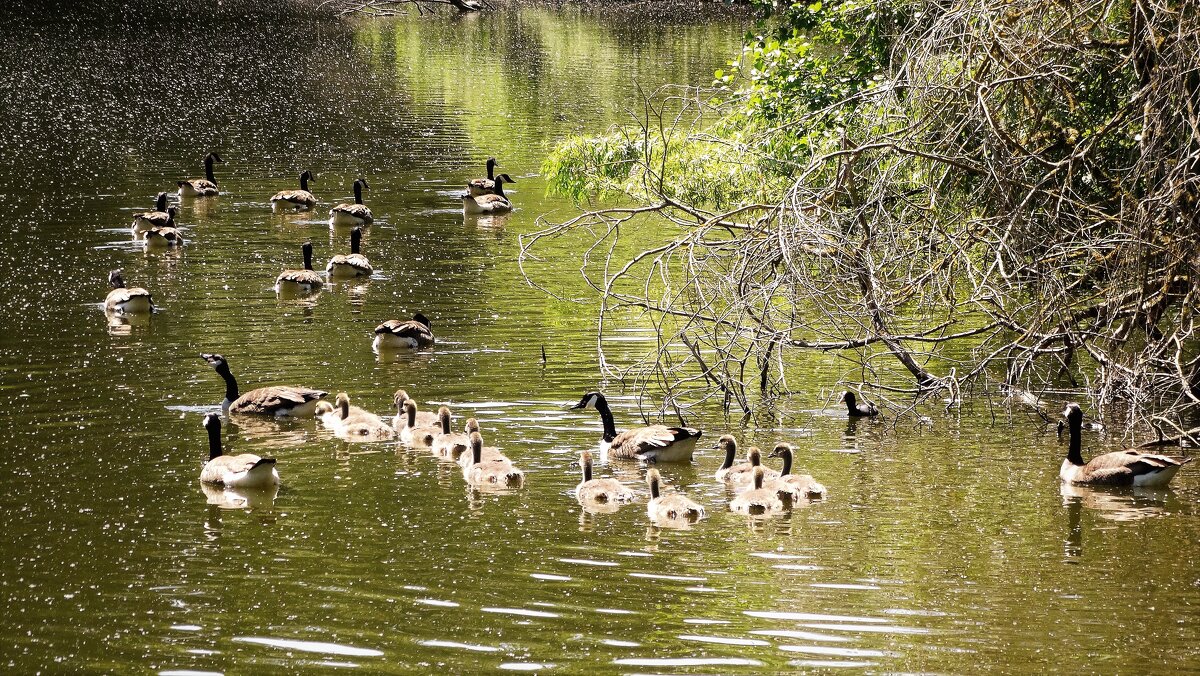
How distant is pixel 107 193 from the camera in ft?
101

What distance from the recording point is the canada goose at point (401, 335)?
19.2m

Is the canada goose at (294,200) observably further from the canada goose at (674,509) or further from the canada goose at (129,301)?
the canada goose at (674,509)

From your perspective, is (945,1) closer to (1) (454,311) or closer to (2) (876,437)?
(2) (876,437)

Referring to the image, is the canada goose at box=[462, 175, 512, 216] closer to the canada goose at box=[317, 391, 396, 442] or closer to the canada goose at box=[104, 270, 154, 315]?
the canada goose at box=[104, 270, 154, 315]

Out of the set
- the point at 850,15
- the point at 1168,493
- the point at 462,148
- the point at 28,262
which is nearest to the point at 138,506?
the point at 1168,493

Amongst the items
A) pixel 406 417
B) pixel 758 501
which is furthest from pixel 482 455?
pixel 758 501

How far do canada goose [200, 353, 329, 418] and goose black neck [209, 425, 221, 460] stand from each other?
1768mm

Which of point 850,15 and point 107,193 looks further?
point 107,193

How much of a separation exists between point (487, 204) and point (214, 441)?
17.4 m

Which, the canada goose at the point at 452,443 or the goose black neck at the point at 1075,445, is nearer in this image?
the goose black neck at the point at 1075,445

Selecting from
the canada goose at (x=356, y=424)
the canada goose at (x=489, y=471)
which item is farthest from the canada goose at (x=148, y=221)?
the canada goose at (x=489, y=471)

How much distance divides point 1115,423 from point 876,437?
285cm

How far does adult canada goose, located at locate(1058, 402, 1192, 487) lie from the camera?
13406mm

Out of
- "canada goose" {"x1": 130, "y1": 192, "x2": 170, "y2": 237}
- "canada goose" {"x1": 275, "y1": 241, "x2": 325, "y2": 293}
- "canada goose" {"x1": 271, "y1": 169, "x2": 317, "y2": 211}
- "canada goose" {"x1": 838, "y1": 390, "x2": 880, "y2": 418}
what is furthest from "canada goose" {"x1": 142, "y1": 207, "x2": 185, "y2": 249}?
"canada goose" {"x1": 838, "y1": 390, "x2": 880, "y2": 418}
